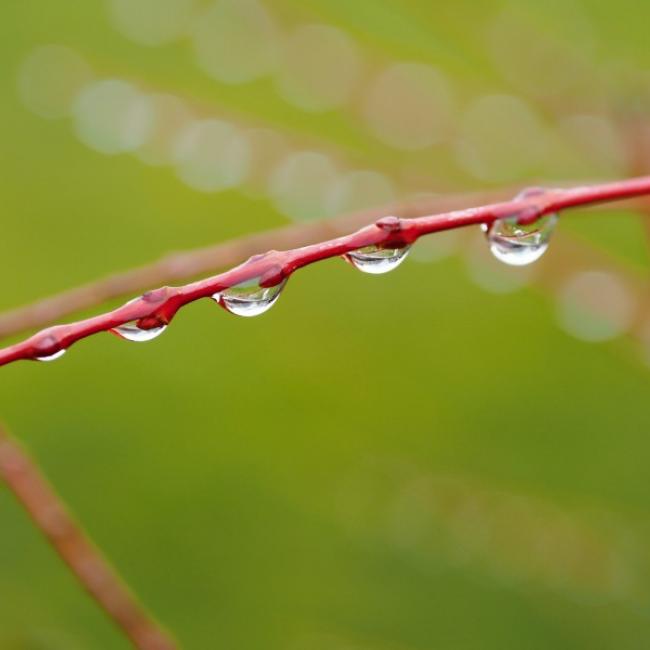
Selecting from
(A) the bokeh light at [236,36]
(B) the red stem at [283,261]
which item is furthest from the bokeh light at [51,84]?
(B) the red stem at [283,261]

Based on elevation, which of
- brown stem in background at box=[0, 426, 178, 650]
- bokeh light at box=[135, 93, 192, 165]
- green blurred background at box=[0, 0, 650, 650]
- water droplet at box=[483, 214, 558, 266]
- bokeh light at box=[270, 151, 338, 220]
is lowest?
green blurred background at box=[0, 0, 650, 650]

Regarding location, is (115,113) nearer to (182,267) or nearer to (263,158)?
(263,158)

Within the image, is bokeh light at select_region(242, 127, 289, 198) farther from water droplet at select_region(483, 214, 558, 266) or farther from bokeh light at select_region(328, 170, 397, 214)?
water droplet at select_region(483, 214, 558, 266)

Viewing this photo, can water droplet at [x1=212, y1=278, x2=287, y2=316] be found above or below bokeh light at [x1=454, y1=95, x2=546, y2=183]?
above

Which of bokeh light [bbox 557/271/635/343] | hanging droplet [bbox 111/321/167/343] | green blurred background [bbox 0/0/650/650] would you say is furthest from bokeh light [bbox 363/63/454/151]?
hanging droplet [bbox 111/321/167/343]

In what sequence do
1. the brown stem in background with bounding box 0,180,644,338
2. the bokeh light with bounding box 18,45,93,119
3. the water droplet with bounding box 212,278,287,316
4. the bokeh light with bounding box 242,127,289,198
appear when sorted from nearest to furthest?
1. the water droplet with bounding box 212,278,287,316
2. the brown stem in background with bounding box 0,180,644,338
3. the bokeh light with bounding box 242,127,289,198
4. the bokeh light with bounding box 18,45,93,119

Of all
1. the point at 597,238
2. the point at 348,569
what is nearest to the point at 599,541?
the point at 348,569
